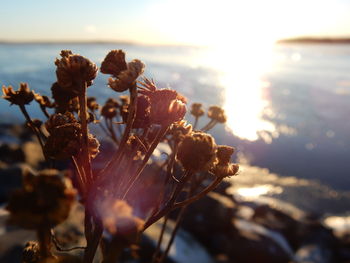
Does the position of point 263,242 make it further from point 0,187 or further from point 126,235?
point 126,235

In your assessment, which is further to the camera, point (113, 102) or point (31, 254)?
point (113, 102)

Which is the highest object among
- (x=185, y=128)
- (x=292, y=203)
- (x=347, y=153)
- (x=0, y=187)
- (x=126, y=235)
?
(x=185, y=128)

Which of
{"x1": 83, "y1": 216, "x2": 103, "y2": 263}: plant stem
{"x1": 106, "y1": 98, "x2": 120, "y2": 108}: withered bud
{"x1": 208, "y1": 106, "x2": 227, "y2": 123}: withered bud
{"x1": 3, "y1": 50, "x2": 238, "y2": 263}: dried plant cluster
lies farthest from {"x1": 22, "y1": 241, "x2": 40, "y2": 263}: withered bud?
{"x1": 208, "y1": 106, "x2": 227, "y2": 123}: withered bud

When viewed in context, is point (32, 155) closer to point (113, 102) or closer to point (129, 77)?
point (113, 102)

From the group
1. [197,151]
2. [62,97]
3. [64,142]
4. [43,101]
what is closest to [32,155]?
[43,101]

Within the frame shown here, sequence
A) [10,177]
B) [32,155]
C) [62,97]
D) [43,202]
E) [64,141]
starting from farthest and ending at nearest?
[32,155] → [10,177] → [62,97] → [64,141] → [43,202]

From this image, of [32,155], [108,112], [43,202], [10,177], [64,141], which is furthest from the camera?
[32,155]

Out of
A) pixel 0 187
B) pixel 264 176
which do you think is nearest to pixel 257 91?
pixel 264 176
